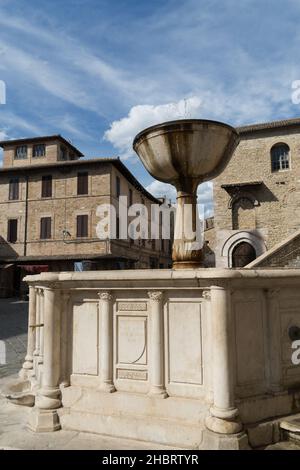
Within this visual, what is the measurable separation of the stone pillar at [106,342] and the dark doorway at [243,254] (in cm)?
Answer: 1703

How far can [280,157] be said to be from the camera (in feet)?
67.2

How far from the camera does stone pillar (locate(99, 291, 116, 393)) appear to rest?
3775 mm

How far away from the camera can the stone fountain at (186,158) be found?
4.49 m

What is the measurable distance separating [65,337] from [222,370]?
173 cm

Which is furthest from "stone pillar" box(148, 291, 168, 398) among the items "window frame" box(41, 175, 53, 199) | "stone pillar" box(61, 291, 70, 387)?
"window frame" box(41, 175, 53, 199)

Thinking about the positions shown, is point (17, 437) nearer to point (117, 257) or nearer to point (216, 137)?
point (216, 137)

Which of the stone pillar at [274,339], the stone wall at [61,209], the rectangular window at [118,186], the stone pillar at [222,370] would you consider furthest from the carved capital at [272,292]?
the rectangular window at [118,186]

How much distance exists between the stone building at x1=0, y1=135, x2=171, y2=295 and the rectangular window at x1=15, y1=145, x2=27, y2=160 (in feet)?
13.2

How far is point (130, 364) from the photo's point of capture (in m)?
3.75

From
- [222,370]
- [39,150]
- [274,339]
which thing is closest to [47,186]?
[39,150]

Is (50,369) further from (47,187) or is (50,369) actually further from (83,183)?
(47,187)

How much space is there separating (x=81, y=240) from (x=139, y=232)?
9.59m

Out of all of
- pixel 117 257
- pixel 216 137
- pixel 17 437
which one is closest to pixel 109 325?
pixel 17 437

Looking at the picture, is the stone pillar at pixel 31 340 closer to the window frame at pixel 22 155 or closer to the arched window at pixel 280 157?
the arched window at pixel 280 157
